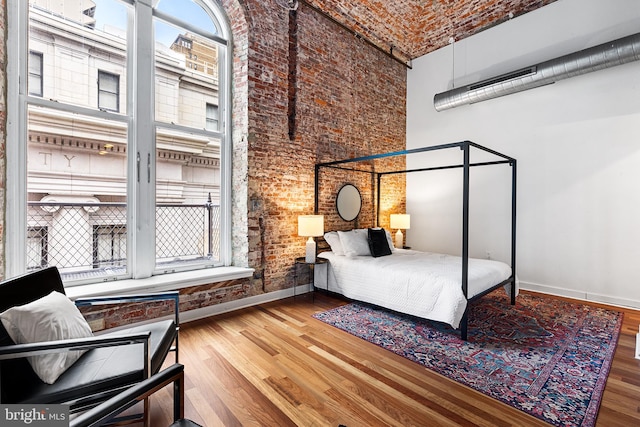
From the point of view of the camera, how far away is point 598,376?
2191mm

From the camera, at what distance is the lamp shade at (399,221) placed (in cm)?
541

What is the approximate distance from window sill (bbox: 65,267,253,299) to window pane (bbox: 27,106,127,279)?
0.71 ft

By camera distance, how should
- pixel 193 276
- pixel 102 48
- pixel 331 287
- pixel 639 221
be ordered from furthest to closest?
pixel 331 287
pixel 639 221
pixel 193 276
pixel 102 48

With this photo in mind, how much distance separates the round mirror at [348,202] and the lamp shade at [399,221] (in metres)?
0.70

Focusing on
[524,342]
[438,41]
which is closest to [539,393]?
[524,342]

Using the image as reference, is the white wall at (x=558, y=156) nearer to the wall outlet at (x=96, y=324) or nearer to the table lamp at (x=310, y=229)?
the table lamp at (x=310, y=229)

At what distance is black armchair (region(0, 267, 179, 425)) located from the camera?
4.37 ft

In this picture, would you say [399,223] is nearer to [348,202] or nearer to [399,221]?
[399,221]

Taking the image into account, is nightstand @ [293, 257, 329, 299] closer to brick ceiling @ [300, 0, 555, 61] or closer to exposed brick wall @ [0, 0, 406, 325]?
exposed brick wall @ [0, 0, 406, 325]

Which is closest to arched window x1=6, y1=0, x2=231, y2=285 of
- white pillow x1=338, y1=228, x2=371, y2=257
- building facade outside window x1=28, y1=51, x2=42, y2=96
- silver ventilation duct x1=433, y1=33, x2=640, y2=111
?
building facade outside window x1=28, y1=51, x2=42, y2=96

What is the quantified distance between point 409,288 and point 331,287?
124 cm

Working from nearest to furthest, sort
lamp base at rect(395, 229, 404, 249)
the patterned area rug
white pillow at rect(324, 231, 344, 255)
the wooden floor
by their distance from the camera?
the wooden floor < the patterned area rug < white pillow at rect(324, 231, 344, 255) < lamp base at rect(395, 229, 404, 249)

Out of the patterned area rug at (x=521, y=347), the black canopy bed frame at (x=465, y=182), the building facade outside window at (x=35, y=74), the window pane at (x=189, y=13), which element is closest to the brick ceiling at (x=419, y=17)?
the window pane at (x=189, y=13)

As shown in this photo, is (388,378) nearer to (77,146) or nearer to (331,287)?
Answer: (331,287)
